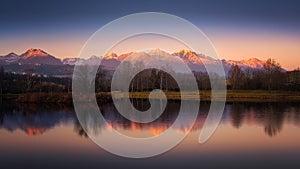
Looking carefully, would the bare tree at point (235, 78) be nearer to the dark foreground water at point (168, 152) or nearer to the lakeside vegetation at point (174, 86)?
the lakeside vegetation at point (174, 86)

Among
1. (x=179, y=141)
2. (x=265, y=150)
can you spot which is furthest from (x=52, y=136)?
(x=265, y=150)

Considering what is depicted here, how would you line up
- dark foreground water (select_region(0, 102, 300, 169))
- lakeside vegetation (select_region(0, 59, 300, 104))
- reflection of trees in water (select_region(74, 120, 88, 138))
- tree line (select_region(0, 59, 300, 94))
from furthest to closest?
tree line (select_region(0, 59, 300, 94))
lakeside vegetation (select_region(0, 59, 300, 104))
reflection of trees in water (select_region(74, 120, 88, 138))
dark foreground water (select_region(0, 102, 300, 169))

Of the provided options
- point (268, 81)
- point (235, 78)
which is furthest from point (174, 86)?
point (268, 81)

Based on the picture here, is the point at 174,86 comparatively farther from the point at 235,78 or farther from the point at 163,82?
the point at 235,78

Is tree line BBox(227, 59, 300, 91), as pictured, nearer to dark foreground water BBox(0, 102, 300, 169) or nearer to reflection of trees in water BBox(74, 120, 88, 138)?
dark foreground water BBox(0, 102, 300, 169)

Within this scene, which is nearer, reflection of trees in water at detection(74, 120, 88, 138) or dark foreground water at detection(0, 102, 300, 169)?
dark foreground water at detection(0, 102, 300, 169)

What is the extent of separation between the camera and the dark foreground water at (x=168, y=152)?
24.8 feet

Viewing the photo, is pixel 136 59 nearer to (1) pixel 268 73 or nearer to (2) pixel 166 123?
(1) pixel 268 73

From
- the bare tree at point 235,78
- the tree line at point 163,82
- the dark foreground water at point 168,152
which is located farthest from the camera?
the bare tree at point 235,78

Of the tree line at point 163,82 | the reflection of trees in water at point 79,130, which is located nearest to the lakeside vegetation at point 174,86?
the tree line at point 163,82

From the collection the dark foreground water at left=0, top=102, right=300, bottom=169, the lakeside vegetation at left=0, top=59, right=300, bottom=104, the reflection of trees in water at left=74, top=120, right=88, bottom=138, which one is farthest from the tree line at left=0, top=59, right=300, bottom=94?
the dark foreground water at left=0, top=102, right=300, bottom=169

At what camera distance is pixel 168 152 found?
870cm

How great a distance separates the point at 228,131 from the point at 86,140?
15.0 feet

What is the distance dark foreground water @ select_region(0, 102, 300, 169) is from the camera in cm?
757
